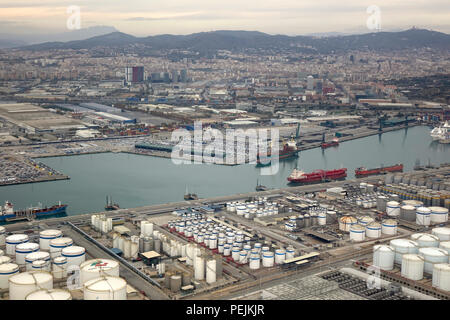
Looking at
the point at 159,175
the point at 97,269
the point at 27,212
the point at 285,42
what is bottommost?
the point at 159,175

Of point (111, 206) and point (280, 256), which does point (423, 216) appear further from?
point (111, 206)

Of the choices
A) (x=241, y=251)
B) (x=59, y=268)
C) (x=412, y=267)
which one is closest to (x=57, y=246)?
(x=59, y=268)

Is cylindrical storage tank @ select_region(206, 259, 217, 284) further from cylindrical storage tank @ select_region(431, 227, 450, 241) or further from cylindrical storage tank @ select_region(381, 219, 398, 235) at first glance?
cylindrical storage tank @ select_region(431, 227, 450, 241)

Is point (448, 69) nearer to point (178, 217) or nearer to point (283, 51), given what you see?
point (283, 51)

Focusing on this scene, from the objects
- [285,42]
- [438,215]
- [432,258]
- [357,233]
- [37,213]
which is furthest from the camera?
[285,42]

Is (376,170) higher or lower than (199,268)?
lower

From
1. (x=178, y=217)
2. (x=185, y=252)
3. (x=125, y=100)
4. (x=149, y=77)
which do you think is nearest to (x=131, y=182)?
(x=178, y=217)
